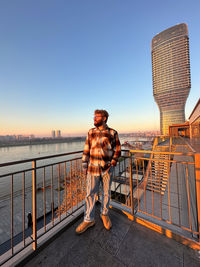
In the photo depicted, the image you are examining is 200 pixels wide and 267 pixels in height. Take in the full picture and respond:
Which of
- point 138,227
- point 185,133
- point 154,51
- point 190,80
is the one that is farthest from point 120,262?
point 154,51

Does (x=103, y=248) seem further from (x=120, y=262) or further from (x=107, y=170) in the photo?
(x=107, y=170)

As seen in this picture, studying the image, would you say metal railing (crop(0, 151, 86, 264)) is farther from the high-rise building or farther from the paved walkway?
→ the high-rise building

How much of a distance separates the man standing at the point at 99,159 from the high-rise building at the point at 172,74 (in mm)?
84015

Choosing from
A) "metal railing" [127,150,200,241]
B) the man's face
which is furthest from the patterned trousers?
the man's face

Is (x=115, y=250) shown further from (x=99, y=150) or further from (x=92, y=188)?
(x=99, y=150)

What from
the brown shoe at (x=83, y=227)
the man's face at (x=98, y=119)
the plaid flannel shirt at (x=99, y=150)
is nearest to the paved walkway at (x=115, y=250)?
the brown shoe at (x=83, y=227)

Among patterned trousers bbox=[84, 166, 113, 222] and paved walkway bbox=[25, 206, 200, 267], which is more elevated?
patterned trousers bbox=[84, 166, 113, 222]

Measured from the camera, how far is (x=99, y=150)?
5.57ft

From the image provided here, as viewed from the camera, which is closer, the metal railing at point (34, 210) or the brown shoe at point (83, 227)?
the metal railing at point (34, 210)

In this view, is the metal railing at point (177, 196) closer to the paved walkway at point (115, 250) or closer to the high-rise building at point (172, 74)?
the paved walkway at point (115, 250)

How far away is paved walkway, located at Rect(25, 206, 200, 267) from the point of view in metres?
1.34

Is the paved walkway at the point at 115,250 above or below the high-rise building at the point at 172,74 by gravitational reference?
below

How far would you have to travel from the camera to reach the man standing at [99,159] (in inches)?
67.2

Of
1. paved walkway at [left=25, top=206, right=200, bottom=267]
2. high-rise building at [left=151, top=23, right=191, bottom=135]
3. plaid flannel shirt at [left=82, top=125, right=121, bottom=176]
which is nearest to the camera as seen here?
paved walkway at [left=25, top=206, right=200, bottom=267]
